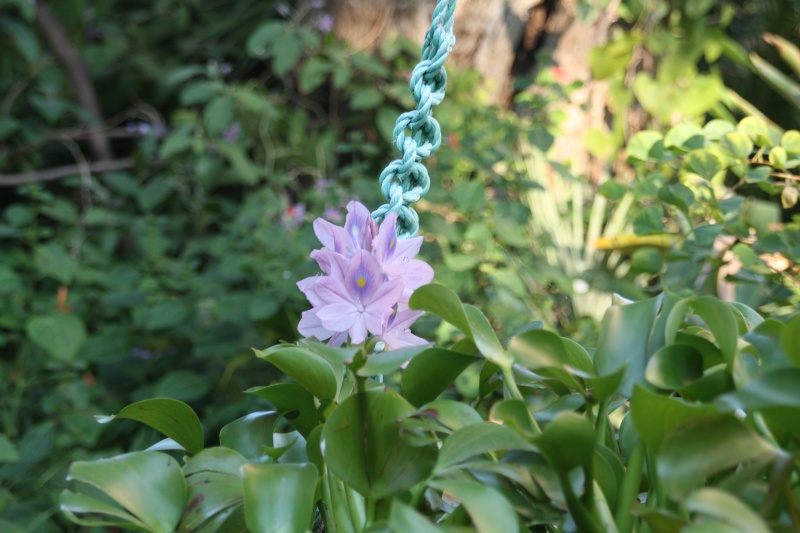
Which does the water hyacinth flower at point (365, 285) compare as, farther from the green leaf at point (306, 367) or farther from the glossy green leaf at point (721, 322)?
the glossy green leaf at point (721, 322)

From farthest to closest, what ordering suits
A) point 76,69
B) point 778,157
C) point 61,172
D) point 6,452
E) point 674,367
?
1. point 76,69
2. point 61,172
3. point 6,452
4. point 778,157
5. point 674,367

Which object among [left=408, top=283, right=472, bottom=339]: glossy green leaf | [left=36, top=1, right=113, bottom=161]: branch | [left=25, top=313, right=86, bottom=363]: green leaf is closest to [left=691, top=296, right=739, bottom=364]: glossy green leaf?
[left=408, top=283, right=472, bottom=339]: glossy green leaf

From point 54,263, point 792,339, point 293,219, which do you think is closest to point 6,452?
point 54,263

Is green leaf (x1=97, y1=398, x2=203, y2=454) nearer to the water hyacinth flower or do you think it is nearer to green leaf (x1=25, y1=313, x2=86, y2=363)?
the water hyacinth flower

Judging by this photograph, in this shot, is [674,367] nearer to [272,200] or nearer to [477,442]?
[477,442]

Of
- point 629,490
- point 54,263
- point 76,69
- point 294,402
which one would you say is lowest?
point 629,490

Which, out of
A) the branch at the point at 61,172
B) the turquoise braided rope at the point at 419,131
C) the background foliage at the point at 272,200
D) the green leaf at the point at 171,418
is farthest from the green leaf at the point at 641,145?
the branch at the point at 61,172
